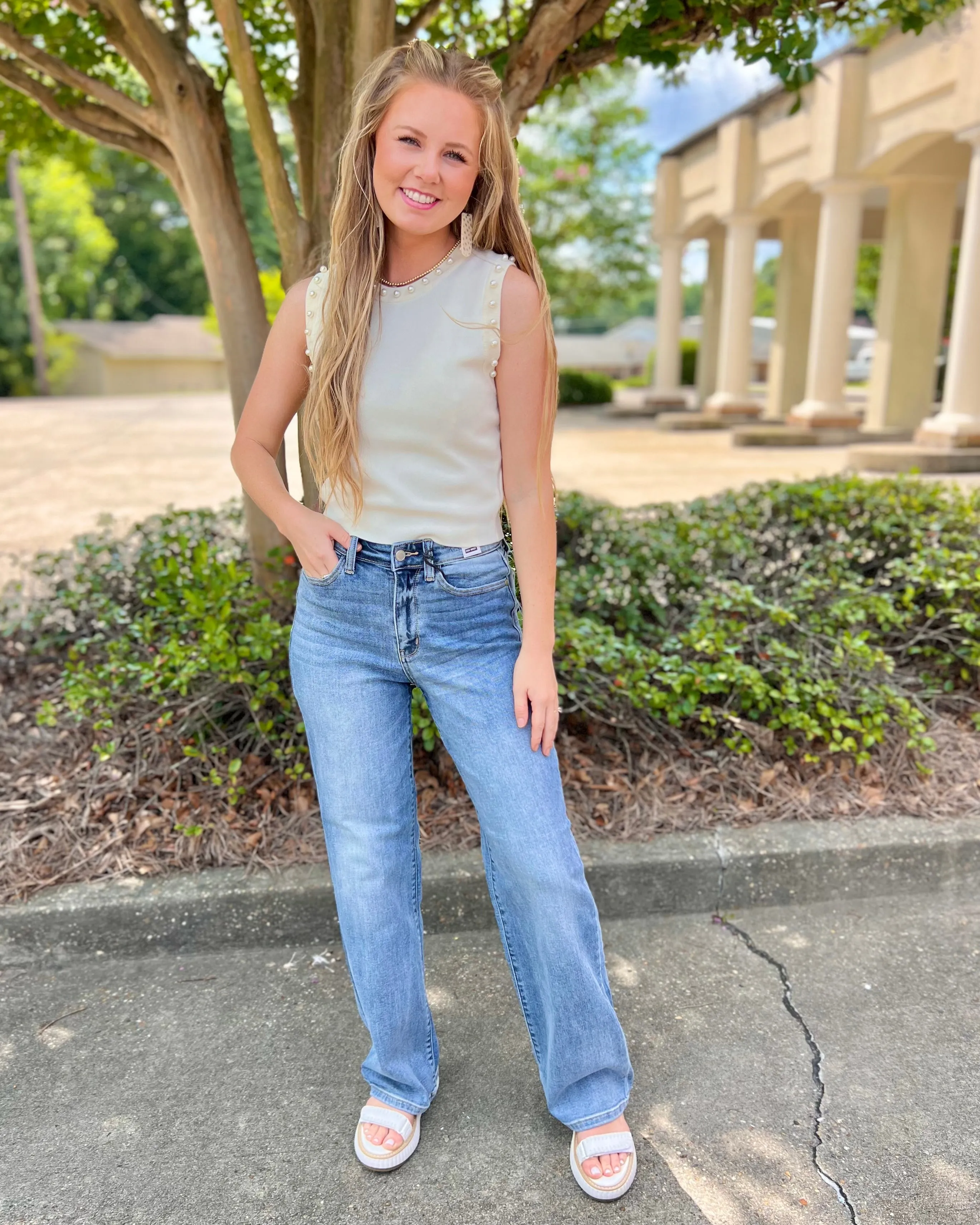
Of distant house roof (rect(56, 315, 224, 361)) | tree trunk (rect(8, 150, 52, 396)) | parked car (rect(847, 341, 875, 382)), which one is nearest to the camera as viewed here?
parked car (rect(847, 341, 875, 382))

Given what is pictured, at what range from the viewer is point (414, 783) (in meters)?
1.95

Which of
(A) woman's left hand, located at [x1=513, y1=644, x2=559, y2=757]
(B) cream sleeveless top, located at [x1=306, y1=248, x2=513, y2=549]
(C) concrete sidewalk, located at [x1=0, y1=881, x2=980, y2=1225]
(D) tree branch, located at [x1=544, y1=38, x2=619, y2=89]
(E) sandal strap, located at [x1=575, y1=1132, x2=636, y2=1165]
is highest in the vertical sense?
(D) tree branch, located at [x1=544, y1=38, x2=619, y2=89]

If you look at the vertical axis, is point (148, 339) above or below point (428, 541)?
above

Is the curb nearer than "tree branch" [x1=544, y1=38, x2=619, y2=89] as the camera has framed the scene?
Yes

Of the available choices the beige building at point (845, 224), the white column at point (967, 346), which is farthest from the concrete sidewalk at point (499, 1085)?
the beige building at point (845, 224)

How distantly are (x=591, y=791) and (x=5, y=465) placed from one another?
37.7 feet

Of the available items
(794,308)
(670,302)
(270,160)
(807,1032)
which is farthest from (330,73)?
(670,302)

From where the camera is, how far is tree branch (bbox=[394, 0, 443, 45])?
137 inches

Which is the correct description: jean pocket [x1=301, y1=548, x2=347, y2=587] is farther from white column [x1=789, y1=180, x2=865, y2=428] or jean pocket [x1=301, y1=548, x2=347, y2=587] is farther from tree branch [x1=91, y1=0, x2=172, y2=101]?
white column [x1=789, y1=180, x2=865, y2=428]

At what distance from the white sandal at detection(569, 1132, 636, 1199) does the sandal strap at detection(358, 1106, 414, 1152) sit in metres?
0.34

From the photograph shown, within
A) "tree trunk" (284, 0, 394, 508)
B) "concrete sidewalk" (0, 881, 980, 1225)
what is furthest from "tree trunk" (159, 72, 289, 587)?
"concrete sidewalk" (0, 881, 980, 1225)

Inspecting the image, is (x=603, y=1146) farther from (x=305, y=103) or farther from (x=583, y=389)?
(x=583, y=389)

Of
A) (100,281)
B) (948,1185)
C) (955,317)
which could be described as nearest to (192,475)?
(955,317)

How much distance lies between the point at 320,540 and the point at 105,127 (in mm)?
3057
